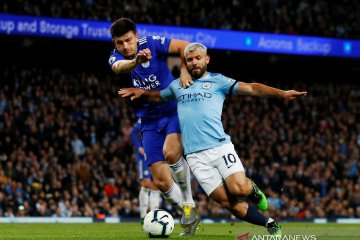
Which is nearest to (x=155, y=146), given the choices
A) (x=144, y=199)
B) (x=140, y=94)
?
(x=140, y=94)

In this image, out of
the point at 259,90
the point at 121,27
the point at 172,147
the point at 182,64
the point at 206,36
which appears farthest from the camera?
the point at 206,36

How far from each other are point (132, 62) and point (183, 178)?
205 cm

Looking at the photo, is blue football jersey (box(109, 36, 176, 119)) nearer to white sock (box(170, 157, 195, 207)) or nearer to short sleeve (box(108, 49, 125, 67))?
short sleeve (box(108, 49, 125, 67))

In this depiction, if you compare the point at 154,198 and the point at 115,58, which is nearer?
the point at 115,58

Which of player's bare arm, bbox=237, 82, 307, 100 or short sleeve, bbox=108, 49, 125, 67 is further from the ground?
short sleeve, bbox=108, 49, 125, 67

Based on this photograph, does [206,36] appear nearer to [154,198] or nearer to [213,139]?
[154,198]

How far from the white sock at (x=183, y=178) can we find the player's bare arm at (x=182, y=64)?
1363 mm

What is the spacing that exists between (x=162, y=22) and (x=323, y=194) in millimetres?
8507

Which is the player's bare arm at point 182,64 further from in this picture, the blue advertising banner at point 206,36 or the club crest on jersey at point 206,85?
the blue advertising banner at point 206,36

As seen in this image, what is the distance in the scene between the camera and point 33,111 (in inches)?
949

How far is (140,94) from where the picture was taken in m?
10.0

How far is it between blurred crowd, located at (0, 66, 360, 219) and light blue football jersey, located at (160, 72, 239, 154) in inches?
437

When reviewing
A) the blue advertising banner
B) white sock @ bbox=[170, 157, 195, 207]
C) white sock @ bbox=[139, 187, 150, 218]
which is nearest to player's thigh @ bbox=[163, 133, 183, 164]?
white sock @ bbox=[170, 157, 195, 207]

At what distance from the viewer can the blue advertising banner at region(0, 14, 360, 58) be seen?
25938 millimetres
